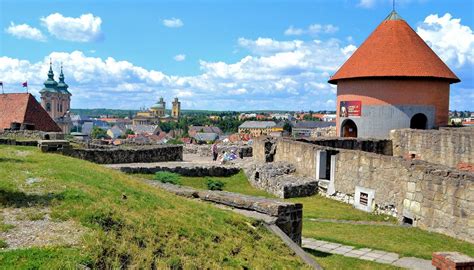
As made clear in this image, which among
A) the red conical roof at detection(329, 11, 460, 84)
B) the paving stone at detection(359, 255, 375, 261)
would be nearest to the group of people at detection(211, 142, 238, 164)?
the red conical roof at detection(329, 11, 460, 84)

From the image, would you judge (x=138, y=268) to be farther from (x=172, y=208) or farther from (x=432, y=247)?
(x=432, y=247)

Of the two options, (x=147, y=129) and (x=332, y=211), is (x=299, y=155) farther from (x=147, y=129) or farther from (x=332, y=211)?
(x=147, y=129)

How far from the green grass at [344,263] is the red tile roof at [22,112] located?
19209mm

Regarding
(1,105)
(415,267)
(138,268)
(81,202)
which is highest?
(1,105)

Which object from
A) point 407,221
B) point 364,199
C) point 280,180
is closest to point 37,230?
point 407,221

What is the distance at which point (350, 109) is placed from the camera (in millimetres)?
23938

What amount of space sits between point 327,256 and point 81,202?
14.7 ft

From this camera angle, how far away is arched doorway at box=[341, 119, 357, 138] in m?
24.6

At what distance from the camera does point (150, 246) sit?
221 inches

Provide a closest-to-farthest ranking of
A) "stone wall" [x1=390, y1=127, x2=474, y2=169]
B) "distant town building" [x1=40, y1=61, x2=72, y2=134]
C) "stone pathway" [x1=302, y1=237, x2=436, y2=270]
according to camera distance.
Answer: "stone pathway" [x1=302, y1=237, x2=436, y2=270] < "stone wall" [x1=390, y1=127, x2=474, y2=169] < "distant town building" [x1=40, y1=61, x2=72, y2=134]

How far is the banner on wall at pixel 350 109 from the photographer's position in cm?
2355

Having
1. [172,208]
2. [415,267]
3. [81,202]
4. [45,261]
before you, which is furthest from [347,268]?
[45,261]

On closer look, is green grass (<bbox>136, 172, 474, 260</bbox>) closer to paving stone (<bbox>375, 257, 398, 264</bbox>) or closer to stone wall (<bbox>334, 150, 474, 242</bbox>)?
stone wall (<bbox>334, 150, 474, 242</bbox>)

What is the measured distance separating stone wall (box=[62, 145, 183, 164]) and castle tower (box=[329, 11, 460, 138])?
932 cm
